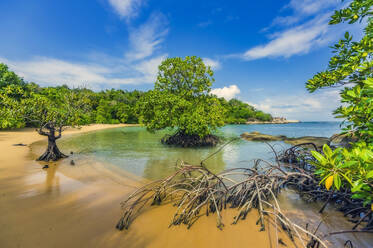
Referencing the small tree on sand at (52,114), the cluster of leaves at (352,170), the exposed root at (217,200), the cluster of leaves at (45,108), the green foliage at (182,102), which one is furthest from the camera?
the green foliage at (182,102)

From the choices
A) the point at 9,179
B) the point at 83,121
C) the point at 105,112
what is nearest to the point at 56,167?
the point at 9,179

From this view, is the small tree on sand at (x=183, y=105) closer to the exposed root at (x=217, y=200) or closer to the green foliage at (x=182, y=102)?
the green foliage at (x=182, y=102)

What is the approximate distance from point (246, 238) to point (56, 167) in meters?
8.62

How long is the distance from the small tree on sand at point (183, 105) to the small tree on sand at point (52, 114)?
511 cm

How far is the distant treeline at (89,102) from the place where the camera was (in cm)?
805

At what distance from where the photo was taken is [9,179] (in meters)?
5.98

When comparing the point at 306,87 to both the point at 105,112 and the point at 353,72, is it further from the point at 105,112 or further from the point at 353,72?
the point at 105,112

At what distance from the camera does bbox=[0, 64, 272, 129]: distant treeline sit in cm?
805

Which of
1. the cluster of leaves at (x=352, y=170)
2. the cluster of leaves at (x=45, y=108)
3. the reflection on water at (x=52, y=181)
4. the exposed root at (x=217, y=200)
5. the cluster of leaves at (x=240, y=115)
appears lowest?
the reflection on water at (x=52, y=181)

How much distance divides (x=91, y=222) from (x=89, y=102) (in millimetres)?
8446

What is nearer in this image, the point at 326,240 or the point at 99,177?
the point at 326,240

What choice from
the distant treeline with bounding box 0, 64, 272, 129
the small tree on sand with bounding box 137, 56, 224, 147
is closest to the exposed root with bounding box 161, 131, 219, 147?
the small tree on sand with bounding box 137, 56, 224, 147

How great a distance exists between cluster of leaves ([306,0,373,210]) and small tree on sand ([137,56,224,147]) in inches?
369

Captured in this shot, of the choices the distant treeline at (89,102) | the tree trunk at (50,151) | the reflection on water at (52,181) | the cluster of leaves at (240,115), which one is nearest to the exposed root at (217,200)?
the reflection on water at (52,181)
